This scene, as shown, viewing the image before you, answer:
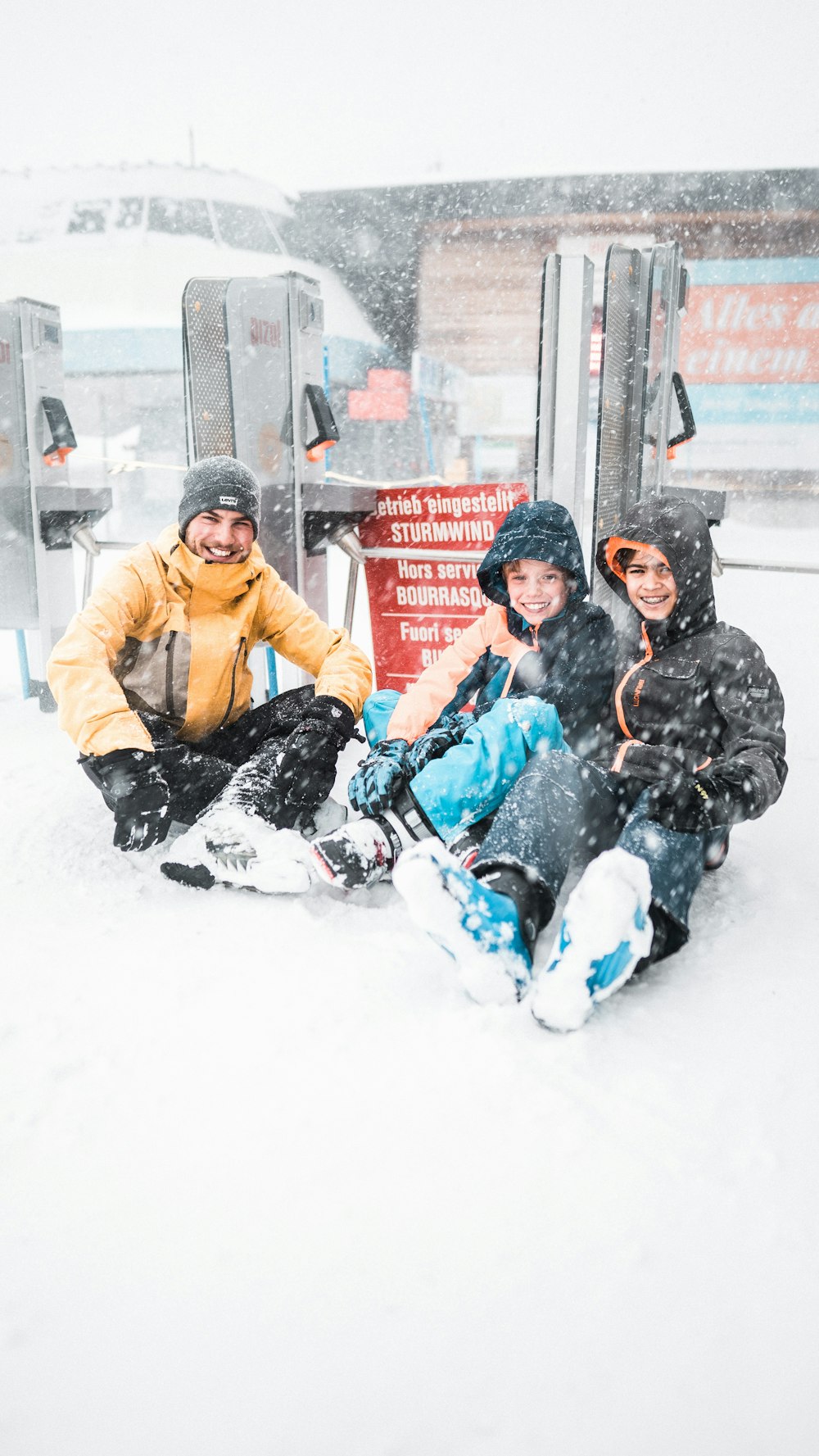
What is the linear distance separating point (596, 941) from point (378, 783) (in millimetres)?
821

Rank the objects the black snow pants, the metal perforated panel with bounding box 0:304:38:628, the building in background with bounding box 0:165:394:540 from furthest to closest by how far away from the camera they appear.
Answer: the building in background with bounding box 0:165:394:540 < the metal perforated panel with bounding box 0:304:38:628 < the black snow pants

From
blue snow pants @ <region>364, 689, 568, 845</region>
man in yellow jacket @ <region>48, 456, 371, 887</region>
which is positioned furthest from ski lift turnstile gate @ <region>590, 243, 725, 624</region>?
blue snow pants @ <region>364, 689, 568, 845</region>

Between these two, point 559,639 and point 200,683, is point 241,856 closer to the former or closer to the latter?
point 200,683

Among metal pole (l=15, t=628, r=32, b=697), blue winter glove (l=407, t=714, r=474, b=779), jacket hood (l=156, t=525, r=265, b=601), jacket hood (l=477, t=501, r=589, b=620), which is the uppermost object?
jacket hood (l=477, t=501, r=589, b=620)

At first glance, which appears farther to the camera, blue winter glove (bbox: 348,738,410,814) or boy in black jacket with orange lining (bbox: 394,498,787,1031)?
blue winter glove (bbox: 348,738,410,814)

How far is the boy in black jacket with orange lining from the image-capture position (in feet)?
5.37

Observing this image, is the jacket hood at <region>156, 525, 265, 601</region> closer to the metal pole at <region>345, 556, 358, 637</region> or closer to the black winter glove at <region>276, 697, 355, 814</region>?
the black winter glove at <region>276, 697, 355, 814</region>

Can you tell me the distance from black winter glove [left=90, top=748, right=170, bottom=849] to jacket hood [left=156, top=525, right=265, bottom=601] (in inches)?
22.7

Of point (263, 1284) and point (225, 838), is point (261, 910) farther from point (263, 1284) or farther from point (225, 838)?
point (263, 1284)

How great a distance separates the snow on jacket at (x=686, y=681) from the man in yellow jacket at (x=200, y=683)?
879mm

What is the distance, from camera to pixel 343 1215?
1.32m

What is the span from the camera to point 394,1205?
1.33m

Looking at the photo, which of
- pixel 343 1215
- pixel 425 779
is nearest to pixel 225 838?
pixel 425 779

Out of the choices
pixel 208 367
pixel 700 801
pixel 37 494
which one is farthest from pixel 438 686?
pixel 37 494
